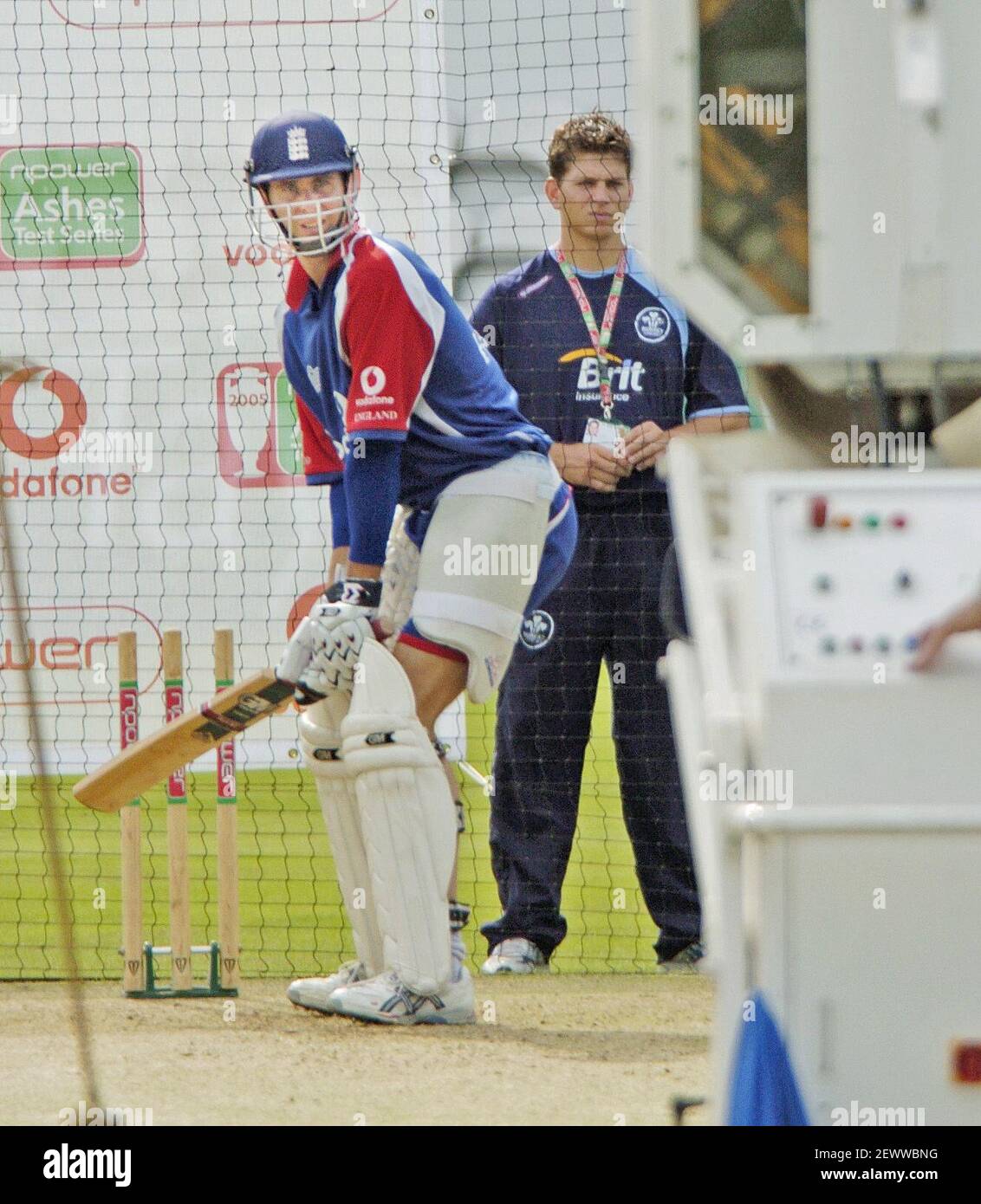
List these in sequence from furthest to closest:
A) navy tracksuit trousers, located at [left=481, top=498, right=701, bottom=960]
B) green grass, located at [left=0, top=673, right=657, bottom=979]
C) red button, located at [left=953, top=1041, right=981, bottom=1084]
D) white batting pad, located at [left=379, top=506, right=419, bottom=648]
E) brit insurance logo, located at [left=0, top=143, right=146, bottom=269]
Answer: brit insurance logo, located at [left=0, top=143, right=146, bottom=269]
green grass, located at [left=0, top=673, right=657, bottom=979]
navy tracksuit trousers, located at [left=481, top=498, right=701, bottom=960]
white batting pad, located at [left=379, top=506, right=419, bottom=648]
red button, located at [left=953, top=1041, right=981, bottom=1084]

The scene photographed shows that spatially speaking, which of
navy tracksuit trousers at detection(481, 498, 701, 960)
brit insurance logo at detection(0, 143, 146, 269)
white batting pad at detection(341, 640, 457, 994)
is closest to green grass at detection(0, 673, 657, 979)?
navy tracksuit trousers at detection(481, 498, 701, 960)

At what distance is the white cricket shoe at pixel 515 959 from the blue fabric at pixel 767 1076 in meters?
3.32

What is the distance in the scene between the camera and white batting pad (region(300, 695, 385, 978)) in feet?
16.8

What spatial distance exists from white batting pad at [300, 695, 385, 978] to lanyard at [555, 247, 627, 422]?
5.64 ft

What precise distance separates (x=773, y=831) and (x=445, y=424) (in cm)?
266

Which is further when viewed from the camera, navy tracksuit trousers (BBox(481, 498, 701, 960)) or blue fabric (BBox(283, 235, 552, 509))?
navy tracksuit trousers (BBox(481, 498, 701, 960))

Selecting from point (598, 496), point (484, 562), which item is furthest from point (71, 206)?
point (484, 562)

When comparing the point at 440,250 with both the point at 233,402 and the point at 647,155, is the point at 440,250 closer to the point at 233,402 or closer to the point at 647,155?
the point at 233,402

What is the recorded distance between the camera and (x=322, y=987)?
16.7 ft

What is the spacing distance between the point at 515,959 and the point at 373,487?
1.80m

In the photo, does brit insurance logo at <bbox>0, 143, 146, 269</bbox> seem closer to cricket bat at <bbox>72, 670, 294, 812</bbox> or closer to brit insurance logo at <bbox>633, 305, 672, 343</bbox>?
brit insurance logo at <bbox>633, 305, 672, 343</bbox>

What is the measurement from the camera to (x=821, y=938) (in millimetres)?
2578

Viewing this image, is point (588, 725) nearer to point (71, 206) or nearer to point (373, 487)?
point (373, 487)

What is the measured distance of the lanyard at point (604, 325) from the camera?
636 cm
